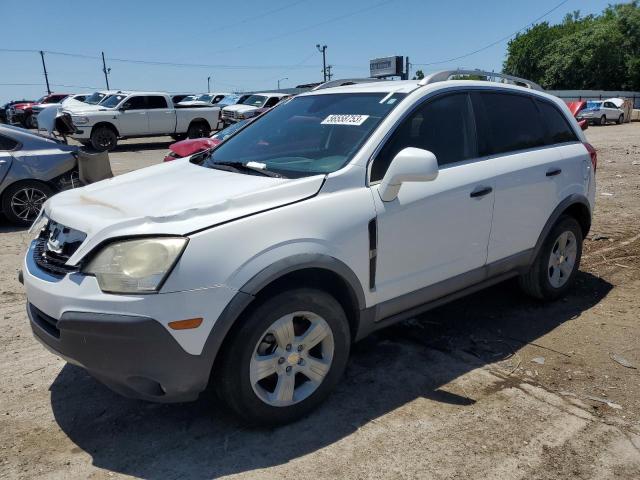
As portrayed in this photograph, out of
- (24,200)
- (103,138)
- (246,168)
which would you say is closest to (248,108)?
(103,138)

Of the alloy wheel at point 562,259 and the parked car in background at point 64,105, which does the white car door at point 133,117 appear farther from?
the alloy wheel at point 562,259

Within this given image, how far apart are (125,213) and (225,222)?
527 millimetres

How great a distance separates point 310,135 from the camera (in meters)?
3.64

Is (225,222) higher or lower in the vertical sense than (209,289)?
higher

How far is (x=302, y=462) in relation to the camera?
8.89ft

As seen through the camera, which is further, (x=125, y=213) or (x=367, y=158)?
(x=367, y=158)

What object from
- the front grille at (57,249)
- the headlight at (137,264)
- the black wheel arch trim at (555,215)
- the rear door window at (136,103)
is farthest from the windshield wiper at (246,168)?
the rear door window at (136,103)

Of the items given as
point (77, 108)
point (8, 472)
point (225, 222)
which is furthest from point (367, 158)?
point (77, 108)

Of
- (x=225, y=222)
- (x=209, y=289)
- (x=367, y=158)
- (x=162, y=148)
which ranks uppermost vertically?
(x=367, y=158)

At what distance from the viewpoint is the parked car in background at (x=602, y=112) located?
33.4 meters

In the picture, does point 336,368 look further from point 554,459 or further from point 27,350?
point 27,350

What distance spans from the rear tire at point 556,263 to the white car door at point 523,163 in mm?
266

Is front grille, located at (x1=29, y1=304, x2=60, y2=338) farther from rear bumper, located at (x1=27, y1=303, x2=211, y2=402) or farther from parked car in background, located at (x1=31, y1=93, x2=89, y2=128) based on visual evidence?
parked car in background, located at (x1=31, y1=93, x2=89, y2=128)

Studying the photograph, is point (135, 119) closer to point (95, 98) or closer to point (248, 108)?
point (95, 98)
